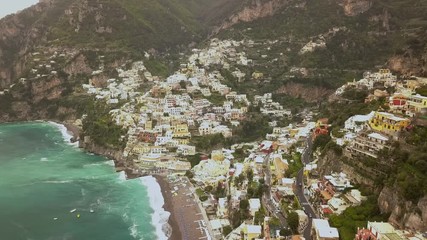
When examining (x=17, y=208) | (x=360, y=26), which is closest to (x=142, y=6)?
(x=360, y=26)

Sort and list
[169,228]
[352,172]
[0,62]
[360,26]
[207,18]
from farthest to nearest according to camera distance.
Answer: [207,18] → [0,62] → [360,26] → [169,228] → [352,172]

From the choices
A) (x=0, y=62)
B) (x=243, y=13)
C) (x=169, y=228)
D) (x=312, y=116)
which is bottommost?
(x=169, y=228)

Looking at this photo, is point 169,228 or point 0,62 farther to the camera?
point 0,62

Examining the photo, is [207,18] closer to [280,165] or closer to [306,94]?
[306,94]

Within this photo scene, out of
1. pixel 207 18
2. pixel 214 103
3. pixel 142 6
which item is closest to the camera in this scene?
pixel 214 103

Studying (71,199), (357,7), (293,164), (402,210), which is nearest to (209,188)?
(293,164)

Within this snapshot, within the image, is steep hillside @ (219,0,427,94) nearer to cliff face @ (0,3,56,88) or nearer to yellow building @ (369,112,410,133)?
yellow building @ (369,112,410,133)

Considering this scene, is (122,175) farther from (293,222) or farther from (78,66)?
(78,66)
